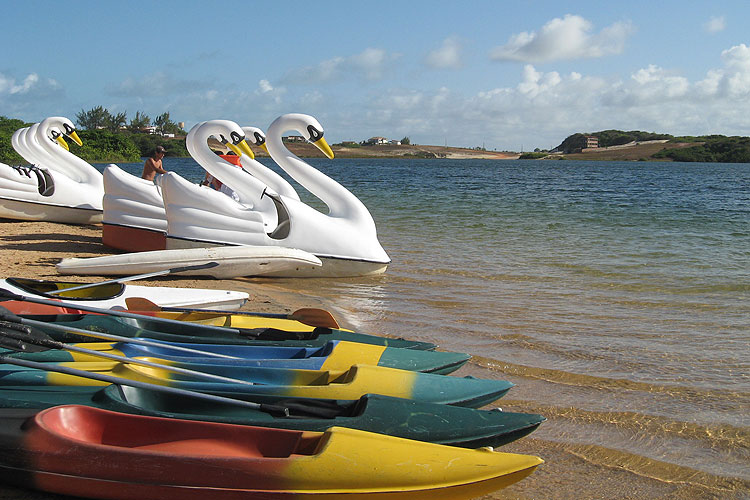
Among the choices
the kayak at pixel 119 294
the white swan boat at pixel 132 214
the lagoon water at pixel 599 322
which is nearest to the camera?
the lagoon water at pixel 599 322

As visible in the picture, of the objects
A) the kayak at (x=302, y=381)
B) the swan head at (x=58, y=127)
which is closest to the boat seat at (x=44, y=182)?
the swan head at (x=58, y=127)

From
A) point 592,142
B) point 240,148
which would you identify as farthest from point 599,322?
point 592,142

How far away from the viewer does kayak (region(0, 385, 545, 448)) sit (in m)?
3.27

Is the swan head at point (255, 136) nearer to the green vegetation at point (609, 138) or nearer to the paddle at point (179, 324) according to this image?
the paddle at point (179, 324)

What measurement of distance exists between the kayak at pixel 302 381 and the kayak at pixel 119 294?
192 centimetres

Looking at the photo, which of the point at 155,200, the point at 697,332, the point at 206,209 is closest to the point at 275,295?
the point at 206,209

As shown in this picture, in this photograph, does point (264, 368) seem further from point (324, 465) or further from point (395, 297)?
point (395, 297)

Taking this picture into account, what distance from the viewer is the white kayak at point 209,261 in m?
7.89

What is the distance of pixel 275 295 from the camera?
7816mm

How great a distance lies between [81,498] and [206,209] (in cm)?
623

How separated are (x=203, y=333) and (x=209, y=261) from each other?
124 inches

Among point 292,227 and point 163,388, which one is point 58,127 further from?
point 163,388

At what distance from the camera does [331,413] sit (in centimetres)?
347

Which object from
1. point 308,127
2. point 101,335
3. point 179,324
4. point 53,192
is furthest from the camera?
point 53,192
